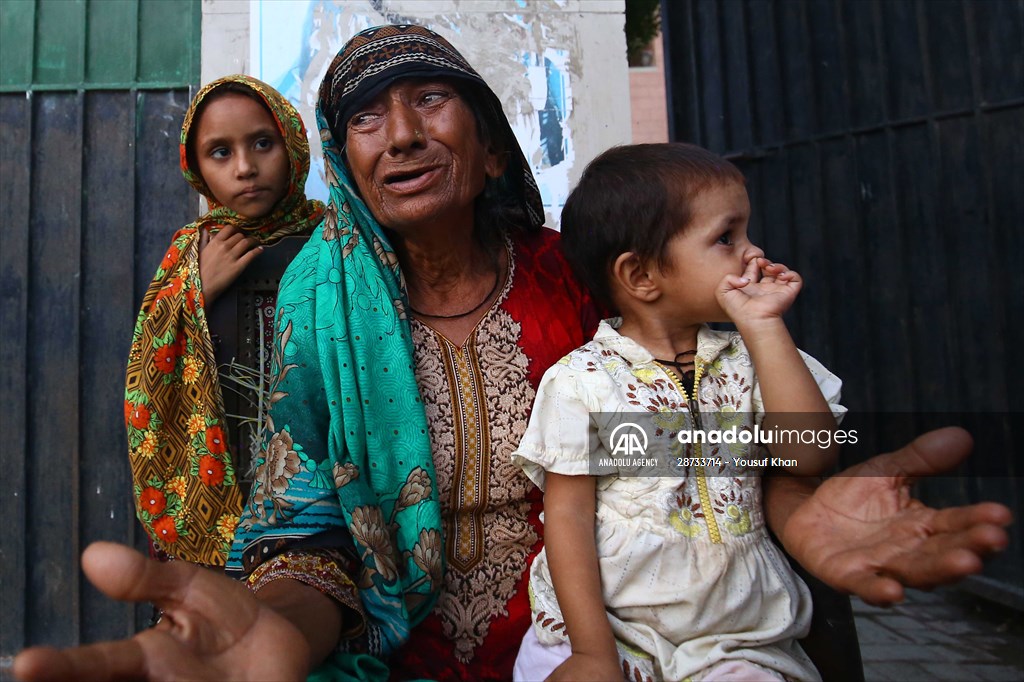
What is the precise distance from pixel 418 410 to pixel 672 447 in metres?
0.53

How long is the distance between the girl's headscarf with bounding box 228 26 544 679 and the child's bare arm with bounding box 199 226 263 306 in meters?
0.65

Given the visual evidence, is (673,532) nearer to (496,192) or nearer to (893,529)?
(893,529)

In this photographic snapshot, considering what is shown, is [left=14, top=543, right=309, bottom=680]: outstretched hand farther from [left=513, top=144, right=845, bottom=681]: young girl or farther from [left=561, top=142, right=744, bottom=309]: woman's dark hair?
[left=561, top=142, right=744, bottom=309]: woman's dark hair

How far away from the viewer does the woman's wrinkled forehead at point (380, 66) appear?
1.85 m

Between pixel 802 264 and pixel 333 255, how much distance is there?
3795mm

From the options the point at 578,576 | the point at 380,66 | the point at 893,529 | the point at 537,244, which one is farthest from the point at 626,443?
the point at 380,66

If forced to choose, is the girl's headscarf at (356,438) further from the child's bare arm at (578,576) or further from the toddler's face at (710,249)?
the toddler's face at (710,249)

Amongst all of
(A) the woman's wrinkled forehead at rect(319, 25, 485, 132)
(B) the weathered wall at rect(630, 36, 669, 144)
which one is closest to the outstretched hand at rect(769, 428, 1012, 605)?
(A) the woman's wrinkled forehead at rect(319, 25, 485, 132)

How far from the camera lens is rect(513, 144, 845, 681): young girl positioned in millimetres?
1510

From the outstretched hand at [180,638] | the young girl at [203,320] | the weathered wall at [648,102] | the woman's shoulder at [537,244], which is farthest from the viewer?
the weathered wall at [648,102]

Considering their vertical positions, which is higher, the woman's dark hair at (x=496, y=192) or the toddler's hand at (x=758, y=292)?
the woman's dark hair at (x=496, y=192)

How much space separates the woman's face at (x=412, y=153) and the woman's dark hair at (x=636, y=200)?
0.29 m

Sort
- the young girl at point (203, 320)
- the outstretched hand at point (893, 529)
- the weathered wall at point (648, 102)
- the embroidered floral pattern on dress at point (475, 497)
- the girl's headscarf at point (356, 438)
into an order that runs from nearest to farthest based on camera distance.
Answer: the outstretched hand at point (893, 529), the girl's headscarf at point (356, 438), the embroidered floral pattern on dress at point (475, 497), the young girl at point (203, 320), the weathered wall at point (648, 102)

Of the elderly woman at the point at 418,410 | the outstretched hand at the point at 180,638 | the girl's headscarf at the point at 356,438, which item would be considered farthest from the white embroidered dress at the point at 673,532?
the outstretched hand at the point at 180,638
